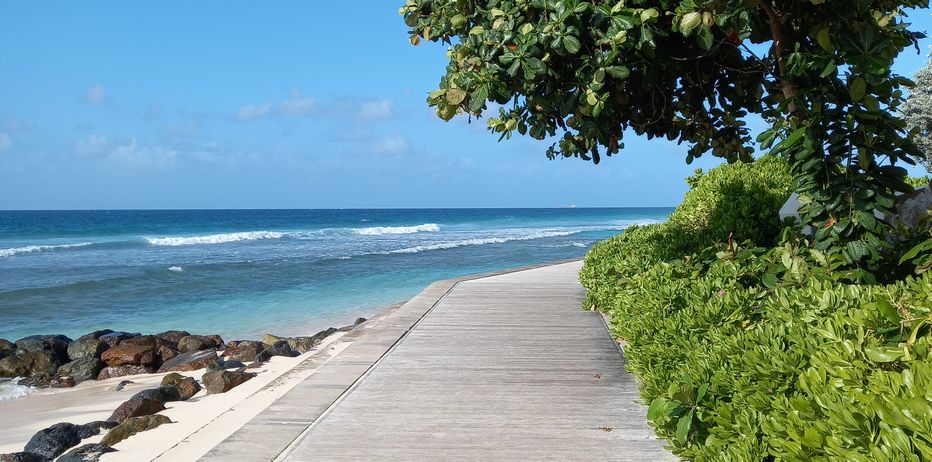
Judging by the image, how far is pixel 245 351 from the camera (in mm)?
10711

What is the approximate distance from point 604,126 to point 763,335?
2530 millimetres

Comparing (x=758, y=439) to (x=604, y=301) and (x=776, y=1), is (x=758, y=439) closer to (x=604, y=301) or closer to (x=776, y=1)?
(x=776, y=1)

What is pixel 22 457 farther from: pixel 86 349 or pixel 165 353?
pixel 86 349

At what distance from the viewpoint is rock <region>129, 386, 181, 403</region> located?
26.2ft

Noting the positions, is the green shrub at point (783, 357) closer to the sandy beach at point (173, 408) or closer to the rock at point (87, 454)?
the sandy beach at point (173, 408)

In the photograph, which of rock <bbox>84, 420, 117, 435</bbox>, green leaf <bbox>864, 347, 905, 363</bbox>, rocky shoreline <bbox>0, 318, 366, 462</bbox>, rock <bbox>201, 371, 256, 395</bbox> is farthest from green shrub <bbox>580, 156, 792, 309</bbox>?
rock <bbox>84, 420, 117, 435</bbox>

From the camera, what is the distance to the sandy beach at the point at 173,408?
5027 millimetres

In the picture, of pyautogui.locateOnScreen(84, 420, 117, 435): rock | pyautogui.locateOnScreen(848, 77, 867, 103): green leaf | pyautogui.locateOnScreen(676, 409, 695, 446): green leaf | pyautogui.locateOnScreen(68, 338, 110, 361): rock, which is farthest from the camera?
pyautogui.locateOnScreen(68, 338, 110, 361): rock

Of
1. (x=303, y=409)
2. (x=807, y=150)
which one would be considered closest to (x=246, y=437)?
(x=303, y=409)

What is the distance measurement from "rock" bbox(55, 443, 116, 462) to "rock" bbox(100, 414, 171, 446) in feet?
0.57

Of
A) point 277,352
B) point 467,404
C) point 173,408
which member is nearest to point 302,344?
point 277,352

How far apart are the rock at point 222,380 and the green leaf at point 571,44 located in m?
6.28

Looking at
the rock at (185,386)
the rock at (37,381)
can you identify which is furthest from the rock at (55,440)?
the rock at (37,381)

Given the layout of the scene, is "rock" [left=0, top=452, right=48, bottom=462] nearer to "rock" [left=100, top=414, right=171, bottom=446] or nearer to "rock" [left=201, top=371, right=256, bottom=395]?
"rock" [left=100, top=414, right=171, bottom=446]
